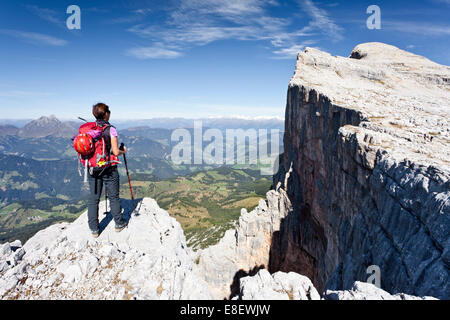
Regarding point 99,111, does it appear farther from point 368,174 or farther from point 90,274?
point 368,174

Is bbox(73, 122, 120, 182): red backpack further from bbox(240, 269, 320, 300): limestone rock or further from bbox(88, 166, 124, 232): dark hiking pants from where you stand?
bbox(240, 269, 320, 300): limestone rock

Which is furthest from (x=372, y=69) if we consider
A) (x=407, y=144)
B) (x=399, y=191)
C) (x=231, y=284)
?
(x=231, y=284)

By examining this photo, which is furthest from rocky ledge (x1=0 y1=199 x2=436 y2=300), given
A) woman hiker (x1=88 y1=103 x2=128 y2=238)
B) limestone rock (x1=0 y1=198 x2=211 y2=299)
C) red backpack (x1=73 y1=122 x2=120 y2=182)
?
red backpack (x1=73 y1=122 x2=120 y2=182)

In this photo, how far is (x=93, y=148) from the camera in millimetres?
12453

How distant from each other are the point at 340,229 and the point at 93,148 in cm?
2045

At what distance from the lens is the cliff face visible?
33.7ft

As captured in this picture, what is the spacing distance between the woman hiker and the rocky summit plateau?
1258 mm

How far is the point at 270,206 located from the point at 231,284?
15444 millimetres

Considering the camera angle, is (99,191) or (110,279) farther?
(99,191)

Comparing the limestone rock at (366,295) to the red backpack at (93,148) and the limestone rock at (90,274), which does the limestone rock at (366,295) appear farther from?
the red backpack at (93,148)

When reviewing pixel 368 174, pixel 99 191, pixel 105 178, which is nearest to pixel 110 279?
pixel 99 191

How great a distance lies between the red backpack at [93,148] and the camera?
12.0m

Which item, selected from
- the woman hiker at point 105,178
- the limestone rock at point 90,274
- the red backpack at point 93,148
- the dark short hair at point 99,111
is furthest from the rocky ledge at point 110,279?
the dark short hair at point 99,111
